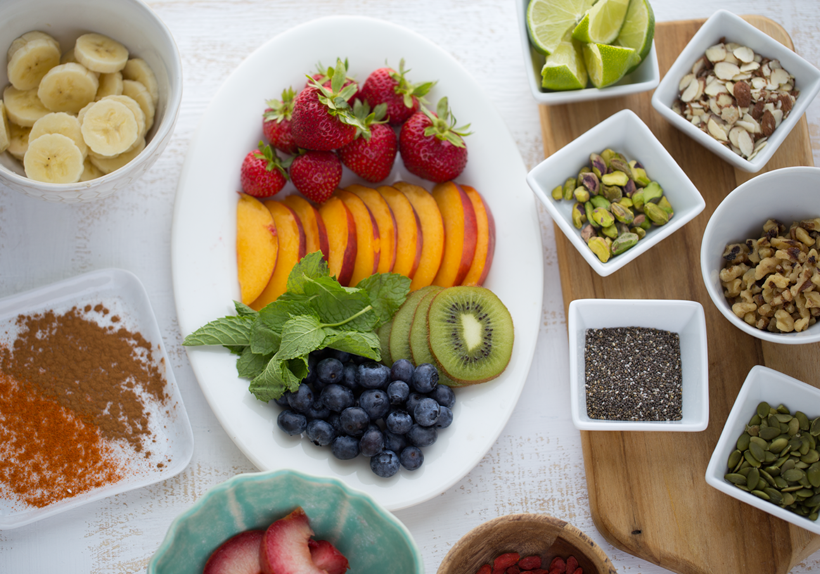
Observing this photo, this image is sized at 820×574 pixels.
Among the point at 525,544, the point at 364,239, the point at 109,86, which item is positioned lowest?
the point at 525,544

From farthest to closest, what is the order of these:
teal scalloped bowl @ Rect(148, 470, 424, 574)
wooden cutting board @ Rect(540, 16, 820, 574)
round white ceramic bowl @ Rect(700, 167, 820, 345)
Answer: wooden cutting board @ Rect(540, 16, 820, 574), round white ceramic bowl @ Rect(700, 167, 820, 345), teal scalloped bowl @ Rect(148, 470, 424, 574)

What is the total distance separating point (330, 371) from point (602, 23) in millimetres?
1043

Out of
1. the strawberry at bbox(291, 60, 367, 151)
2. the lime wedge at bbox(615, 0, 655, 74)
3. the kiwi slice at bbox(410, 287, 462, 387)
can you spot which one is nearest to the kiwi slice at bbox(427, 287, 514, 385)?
the kiwi slice at bbox(410, 287, 462, 387)

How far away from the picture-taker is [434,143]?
4.58 feet

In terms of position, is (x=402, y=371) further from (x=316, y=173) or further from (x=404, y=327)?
(x=316, y=173)

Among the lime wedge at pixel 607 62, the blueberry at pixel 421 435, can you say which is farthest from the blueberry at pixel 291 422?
the lime wedge at pixel 607 62

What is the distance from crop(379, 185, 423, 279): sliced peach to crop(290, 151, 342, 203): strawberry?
6.1 inches

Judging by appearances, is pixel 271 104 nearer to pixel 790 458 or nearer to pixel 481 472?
pixel 481 472

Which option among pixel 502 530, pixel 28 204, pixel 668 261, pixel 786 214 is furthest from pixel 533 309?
pixel 28 204

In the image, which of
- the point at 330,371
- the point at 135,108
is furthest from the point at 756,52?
the point at 135,108

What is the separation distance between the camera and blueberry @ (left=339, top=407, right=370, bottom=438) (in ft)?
4.26

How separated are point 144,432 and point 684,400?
4.33 ft

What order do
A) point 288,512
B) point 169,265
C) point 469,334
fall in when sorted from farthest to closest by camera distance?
point 169,265 < point 469,334 < point 288,512

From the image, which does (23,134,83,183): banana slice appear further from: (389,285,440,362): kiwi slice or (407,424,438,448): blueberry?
(407,424,438,448): blueberry
